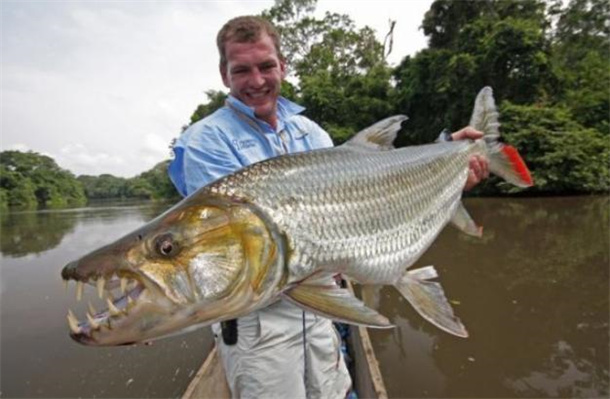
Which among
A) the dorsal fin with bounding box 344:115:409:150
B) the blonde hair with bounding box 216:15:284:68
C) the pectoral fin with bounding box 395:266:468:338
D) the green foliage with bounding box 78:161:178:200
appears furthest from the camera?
the green foliage with bounding box 78:161:178:200

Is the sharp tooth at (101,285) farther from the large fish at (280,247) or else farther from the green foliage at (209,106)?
the green foliage at (209,106)

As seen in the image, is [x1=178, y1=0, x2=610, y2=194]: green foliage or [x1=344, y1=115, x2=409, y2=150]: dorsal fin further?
[x1=178, y1=0, x2=610, y2=194]: green foliage

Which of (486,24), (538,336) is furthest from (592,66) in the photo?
(538,336)

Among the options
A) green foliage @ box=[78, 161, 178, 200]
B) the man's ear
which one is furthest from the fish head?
green foliage @ box=[78, 161, 178, 200]

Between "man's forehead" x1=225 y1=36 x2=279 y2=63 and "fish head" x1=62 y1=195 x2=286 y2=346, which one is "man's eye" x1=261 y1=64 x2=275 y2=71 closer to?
"man's forehead" x1=225 y1=36 x2=279 y2=63

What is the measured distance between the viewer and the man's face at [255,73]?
94.2 inches

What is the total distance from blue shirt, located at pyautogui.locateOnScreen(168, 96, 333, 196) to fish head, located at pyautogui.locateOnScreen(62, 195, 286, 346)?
2.02 ft

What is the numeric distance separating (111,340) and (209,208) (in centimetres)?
53

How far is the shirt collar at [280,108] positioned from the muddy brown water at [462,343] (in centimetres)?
118

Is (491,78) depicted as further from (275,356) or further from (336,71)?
(275,356)

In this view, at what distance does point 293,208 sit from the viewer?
175cm

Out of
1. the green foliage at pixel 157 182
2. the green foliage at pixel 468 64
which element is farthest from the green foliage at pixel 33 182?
the green foliage at pixel 468 64

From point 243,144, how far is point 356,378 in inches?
140

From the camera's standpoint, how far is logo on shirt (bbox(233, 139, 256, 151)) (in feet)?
7.68
